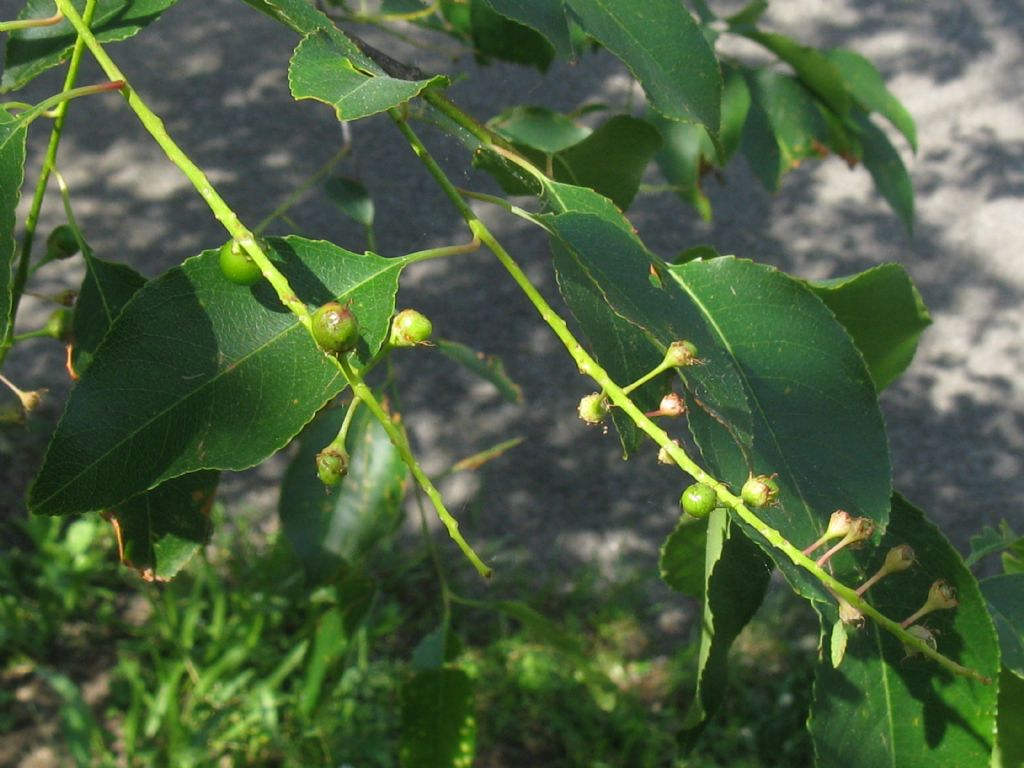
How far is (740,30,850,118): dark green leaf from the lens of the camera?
1.48 meters

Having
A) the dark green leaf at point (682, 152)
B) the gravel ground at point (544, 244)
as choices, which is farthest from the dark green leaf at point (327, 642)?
the gravel ground at point (544, 244)

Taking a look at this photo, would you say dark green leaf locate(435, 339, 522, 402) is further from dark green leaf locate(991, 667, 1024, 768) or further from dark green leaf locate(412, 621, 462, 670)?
dark green leaf locate(991, 667, 1024, 768)

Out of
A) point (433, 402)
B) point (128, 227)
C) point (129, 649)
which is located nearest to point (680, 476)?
point (433, 402)

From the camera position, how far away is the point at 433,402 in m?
3.71

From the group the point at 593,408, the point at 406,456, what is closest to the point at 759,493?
the point at 593,408

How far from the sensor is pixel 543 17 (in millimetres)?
828

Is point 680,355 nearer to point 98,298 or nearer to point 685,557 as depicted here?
point 685,557

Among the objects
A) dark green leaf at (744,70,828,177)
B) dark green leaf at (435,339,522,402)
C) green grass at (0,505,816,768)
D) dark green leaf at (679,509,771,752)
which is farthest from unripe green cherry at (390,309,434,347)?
green grass at (0,505,816,768)

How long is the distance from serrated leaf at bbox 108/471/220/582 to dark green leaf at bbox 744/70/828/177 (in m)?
0.96

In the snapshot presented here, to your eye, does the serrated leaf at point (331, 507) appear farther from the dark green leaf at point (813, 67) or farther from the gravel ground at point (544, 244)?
the gravel ground at point (544, 244)

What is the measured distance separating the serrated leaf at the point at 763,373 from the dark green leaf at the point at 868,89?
78cm

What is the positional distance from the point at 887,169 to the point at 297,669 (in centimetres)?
190

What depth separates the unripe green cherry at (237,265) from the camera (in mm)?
711

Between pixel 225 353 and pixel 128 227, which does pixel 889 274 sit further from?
pixel 128 227
